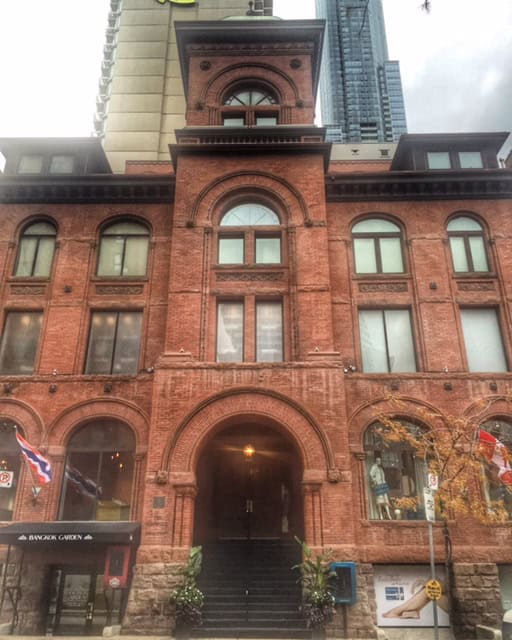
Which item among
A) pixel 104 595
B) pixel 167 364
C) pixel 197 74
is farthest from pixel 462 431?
pixel 197 74

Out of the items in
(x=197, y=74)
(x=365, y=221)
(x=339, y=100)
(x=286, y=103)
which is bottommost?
(x=365, y=221)

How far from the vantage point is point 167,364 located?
1703 centimetres

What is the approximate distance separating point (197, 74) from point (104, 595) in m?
21.1

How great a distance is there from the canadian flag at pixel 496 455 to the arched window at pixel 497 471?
0.73 meters

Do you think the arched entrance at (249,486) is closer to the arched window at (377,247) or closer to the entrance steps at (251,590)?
the entrance steps at (251,590)

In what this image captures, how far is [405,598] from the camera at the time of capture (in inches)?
609

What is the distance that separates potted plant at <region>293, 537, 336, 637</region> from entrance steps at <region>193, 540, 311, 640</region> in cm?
49

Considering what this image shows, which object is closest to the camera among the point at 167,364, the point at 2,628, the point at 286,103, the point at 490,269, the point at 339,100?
the point at 2,628

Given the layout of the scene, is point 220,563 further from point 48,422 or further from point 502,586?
point 502,586

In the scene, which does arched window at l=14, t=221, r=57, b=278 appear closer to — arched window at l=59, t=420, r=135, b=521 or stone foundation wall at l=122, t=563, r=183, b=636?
arched window at l=59, t=420, r=135, b=521

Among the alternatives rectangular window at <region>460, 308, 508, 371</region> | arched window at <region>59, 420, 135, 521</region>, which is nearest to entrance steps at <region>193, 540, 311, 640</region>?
arched window at <region>59, 420, 135, 521</region>

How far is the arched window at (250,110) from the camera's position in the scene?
22359 mm

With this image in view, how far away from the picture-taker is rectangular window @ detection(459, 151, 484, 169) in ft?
73.2

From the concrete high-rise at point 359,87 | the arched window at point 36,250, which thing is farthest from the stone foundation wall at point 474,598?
the concrete high-rise at point 359,87
